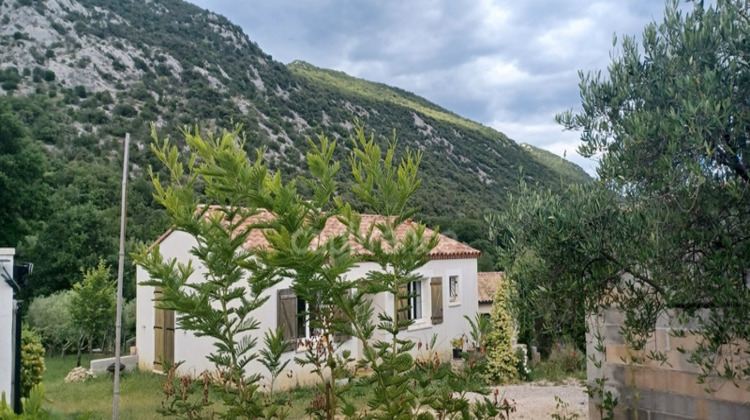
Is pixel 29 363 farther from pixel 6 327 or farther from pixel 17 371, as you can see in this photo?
pixel 6 327

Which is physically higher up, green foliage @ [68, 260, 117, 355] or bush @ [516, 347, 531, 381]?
green foliage @ [68, 260, 117, 355]

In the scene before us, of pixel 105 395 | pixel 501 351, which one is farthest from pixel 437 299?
pixel 105 395

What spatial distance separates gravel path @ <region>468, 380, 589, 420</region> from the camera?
10.0 m

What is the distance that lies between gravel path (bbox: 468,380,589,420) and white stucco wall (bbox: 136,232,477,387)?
6.91ft

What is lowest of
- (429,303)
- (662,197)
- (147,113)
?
(429,303)

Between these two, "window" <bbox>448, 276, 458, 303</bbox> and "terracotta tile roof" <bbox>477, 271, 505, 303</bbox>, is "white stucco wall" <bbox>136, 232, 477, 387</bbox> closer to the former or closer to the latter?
"window" <bbox>448, 276, 458, 303</bbox>

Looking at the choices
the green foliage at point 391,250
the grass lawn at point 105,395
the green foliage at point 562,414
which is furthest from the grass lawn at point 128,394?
the green foliage at point 391,250

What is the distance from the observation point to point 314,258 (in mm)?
2557

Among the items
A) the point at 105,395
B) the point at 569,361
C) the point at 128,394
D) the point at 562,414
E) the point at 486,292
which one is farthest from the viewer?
the point at 486,292

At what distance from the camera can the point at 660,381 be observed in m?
4.94

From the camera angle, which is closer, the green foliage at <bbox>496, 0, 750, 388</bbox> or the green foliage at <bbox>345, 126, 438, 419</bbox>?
the green foliage at <bbox>345, 126, 438, 419</bbox>

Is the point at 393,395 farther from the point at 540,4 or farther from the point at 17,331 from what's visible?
the point at 17,331

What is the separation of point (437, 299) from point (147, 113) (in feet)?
86.5

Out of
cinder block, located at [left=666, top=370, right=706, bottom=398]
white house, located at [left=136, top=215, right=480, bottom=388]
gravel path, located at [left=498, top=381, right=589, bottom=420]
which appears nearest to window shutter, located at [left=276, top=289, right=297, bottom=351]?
white house, located at [left=136, top=215, right=480, bottom=388]
